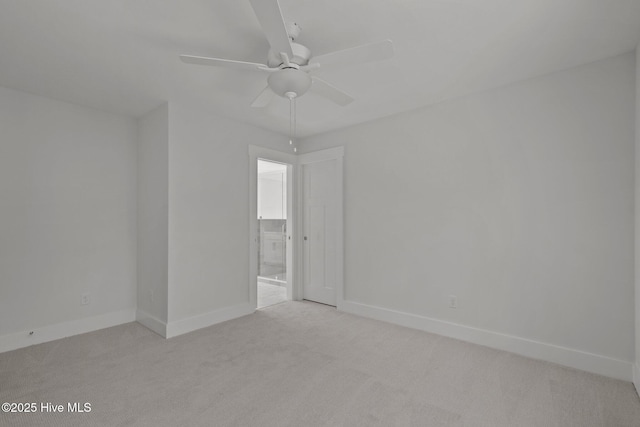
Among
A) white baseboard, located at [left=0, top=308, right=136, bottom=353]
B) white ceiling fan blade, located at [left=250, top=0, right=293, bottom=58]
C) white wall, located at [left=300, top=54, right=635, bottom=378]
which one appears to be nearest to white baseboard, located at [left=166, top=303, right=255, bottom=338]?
white baseboard, located at [left=0, top=308, right=136, bottom=353]

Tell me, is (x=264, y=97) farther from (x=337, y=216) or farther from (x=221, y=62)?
(x=337, y=216)

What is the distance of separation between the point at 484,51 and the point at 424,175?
1.36 metres

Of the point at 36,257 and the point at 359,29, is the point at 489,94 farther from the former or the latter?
the point at 36,257

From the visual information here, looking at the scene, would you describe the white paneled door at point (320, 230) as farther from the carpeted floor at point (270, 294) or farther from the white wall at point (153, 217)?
the white wall at point (153, 217)

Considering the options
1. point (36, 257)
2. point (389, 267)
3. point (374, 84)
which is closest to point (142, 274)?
point (36, 257)

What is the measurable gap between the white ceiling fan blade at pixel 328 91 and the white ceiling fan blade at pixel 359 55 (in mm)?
253

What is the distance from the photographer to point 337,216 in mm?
4160

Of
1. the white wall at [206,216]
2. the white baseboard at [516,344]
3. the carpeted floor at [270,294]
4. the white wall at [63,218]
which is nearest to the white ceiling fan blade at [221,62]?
the white wall at [206,216]

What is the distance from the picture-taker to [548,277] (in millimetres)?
2662

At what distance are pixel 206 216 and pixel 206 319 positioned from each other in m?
1.16

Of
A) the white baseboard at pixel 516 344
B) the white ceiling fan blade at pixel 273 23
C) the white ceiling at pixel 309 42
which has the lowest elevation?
the white baseboard at pixel 516 344

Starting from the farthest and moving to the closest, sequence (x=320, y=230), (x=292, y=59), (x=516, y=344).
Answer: (x=320, y=230)
(x=516, y=344)
(x=292, y=59)

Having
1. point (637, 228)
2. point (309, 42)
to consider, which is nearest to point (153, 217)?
point (309, 42)

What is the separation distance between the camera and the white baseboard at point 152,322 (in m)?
3.22
